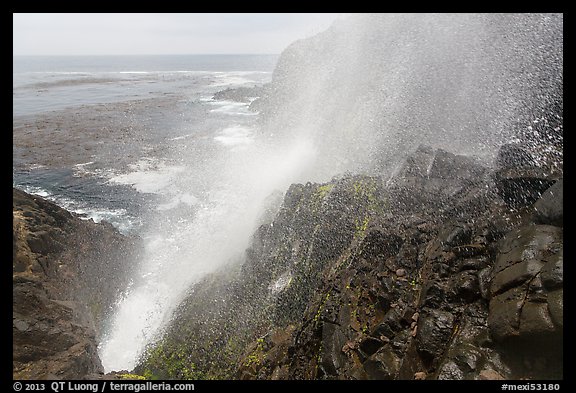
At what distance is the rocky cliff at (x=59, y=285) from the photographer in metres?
14.7

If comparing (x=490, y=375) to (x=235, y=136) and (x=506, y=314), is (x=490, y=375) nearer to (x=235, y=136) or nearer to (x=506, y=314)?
(x=506, y=314)

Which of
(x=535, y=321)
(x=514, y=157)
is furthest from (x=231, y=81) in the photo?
(x=535, y=321)

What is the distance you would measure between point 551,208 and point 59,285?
24.6m

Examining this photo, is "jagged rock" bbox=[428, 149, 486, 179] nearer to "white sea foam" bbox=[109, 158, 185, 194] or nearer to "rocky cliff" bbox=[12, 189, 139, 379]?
"rocky cliff" bbox=[12, 189, 139, 379]

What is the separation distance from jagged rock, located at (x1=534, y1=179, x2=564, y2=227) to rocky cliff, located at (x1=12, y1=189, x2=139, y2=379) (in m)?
17.3

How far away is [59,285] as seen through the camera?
19.9m

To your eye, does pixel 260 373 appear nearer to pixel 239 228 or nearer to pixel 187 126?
pixel 239 228

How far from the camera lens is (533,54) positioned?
76.0 feet

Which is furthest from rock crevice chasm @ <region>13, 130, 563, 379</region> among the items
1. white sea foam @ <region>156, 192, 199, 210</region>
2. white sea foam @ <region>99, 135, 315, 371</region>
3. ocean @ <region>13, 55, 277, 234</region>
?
ocean @ <region>13, 55, 277, 234</region>

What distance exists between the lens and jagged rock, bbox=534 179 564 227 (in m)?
9.09

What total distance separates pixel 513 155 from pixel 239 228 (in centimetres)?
2051

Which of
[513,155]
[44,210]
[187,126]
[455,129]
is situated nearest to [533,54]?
[455,129]

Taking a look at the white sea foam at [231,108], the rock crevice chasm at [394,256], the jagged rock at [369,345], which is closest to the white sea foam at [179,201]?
the rock crevice chasm at [394,256]

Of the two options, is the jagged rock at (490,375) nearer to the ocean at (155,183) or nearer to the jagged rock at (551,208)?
the jagged rock at (551,208)
